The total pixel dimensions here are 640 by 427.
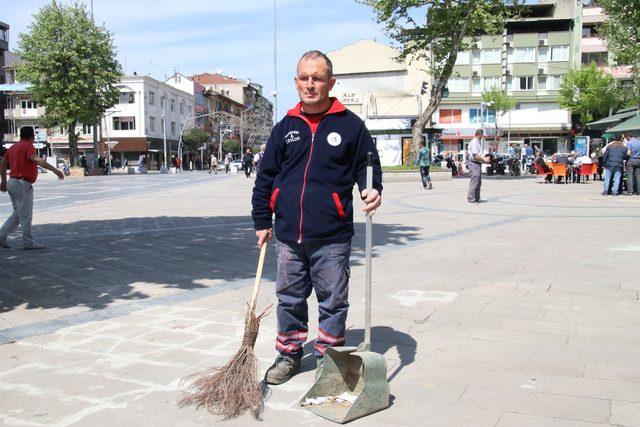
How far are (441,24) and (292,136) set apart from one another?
25531 millimetres

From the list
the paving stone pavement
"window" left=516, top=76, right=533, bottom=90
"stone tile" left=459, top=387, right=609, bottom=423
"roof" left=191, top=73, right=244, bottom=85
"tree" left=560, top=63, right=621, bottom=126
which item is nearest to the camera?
"stone tile" left=459, top=387, right=609, bottom=423

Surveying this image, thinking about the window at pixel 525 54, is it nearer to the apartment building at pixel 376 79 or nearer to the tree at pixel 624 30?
the apartment building at pixel 376 79

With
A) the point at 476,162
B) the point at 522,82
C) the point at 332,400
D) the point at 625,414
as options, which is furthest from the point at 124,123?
the point at 625,414

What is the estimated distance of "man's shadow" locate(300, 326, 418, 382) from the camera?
3621mm

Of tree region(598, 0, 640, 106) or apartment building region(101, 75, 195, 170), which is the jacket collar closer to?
tree region(598, 0, 640, 106)

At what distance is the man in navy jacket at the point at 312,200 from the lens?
3.21 meters

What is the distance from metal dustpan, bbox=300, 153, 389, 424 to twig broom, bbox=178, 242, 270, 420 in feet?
0.89

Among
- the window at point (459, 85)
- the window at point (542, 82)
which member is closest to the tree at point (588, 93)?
the window at point (542, 82)

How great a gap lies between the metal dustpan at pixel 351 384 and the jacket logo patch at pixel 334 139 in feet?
0.66

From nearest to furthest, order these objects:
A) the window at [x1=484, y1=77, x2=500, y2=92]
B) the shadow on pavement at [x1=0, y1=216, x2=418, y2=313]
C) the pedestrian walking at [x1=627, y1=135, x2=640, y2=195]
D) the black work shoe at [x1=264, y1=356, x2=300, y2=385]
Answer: the black work shoe at [x1=264, y1=356, x2=300, y2=385] < the shadow on pavement at [x1=0, y1=216, x2=418, y2=313] < the pedestrian walking at [x1=627, y1=135, x2=640, y2=195] < the window at [x1=484, y1=77, x2=500, y2=92]

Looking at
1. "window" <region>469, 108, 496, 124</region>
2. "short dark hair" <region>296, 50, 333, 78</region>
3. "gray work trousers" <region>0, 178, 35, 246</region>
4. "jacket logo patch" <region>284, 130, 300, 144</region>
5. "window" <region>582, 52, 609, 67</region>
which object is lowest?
"gray work trousers" <region>0, 178, 35, 246</region>

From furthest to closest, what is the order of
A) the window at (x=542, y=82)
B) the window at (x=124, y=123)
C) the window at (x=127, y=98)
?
the window at (x=124, y=123)
the window at (x=127, y=98)
the window at (x=542, y=82)

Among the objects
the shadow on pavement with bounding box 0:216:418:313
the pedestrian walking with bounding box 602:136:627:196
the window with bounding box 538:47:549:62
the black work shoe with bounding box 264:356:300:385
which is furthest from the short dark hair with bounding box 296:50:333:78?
the window with bounding box 538:47:549:62

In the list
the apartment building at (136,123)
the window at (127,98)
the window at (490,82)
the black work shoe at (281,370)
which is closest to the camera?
the black work shoe at (281,370)
